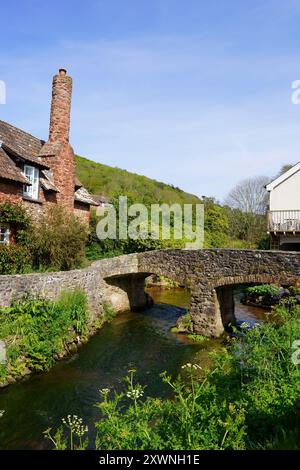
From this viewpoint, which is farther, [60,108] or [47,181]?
[60,108]

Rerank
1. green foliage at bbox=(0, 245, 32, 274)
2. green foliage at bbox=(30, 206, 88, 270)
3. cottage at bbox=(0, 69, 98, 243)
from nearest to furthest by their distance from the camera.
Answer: green foliage at bbox=(0, 245, 32, 274) → green foliage at bbox=(30, 206, 88, 270) → cottage at bbox=(0, 69, 98, 243)

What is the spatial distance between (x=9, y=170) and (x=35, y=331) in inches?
333

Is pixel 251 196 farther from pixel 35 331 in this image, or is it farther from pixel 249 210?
pixel 35 331

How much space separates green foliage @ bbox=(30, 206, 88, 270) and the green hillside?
1445 inches

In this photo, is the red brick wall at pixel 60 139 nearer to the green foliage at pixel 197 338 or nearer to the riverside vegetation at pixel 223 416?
the green foliage at pixel 197 338

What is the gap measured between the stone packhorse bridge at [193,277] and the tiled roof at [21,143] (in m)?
6.74

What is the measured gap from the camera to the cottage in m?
17.4

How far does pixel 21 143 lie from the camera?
1959cm

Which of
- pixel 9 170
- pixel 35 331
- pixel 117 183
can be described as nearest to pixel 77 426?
pixel 35 331

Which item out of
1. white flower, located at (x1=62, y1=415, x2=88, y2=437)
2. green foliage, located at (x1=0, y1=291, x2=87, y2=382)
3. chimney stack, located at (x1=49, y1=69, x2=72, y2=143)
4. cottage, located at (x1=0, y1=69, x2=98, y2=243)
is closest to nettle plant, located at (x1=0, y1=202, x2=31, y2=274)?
cottage, located at (x1=0, y1=69, x2=98, y2=243)

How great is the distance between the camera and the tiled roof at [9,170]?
15.8 meters

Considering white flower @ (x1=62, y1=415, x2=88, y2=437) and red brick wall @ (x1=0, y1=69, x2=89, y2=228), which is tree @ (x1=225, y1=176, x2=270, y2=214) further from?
white flower @ (x1=62, y1=415, x2=88, y2=437)

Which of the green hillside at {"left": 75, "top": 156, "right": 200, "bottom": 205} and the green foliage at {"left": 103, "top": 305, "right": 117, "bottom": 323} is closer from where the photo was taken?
the green foliage at {"left": 103, "top": 305, "right": 117, "bottom": 323}

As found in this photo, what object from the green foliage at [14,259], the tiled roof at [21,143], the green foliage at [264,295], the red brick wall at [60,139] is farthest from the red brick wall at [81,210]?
the green foliage at [264,295]
